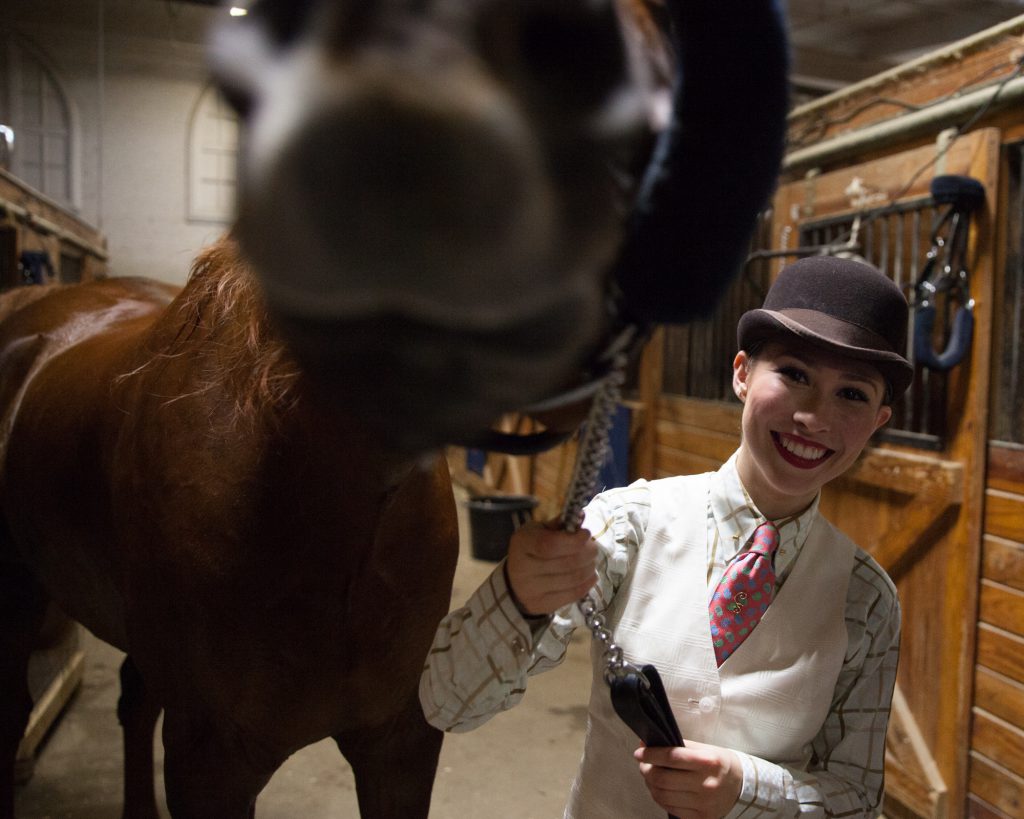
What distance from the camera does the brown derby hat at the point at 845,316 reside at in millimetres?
843

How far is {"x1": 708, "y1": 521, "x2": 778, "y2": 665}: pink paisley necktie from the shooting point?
860 mm

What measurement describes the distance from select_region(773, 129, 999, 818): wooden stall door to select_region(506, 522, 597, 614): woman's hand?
5.76 ft

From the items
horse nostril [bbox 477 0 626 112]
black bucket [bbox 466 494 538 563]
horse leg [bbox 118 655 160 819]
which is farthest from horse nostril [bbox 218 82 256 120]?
black bucket [bbox 466 494 538 563]

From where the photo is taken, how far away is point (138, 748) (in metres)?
1.90

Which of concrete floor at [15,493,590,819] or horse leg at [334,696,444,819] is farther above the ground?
horse leg at [334,696,444,819]

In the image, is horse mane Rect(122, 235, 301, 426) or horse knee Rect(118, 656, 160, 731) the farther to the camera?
horse knee Rect(118, 656, 160, 731)

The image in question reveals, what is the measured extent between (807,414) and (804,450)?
4 centimetres

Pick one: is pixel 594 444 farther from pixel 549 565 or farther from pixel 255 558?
pixel 255 558

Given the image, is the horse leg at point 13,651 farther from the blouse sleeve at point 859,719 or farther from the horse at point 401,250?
the blouse sleeve at point 859,719

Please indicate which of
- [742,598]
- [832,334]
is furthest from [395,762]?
[832,334]

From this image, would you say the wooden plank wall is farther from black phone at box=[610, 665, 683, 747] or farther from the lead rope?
the lead rope

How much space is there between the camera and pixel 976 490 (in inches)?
77.7

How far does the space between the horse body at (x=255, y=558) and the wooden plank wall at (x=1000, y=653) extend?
1.51m

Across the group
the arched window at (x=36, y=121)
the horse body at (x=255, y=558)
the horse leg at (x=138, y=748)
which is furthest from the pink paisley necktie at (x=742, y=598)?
the arched window at (x=36, y=121)
